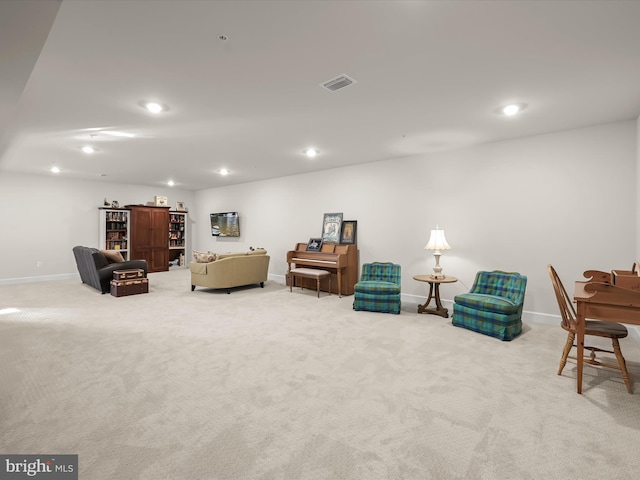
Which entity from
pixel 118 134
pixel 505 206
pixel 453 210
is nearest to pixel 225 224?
pixel 118 134

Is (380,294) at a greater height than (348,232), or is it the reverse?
(348,232)

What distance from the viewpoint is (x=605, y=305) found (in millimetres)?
2451

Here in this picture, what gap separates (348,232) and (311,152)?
1888mm

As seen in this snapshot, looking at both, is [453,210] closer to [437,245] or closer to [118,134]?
[437,245]

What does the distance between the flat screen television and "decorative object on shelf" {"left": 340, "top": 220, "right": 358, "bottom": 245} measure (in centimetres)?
373

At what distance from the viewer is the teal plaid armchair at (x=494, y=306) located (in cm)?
376

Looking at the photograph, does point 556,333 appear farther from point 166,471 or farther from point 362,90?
point 166,471

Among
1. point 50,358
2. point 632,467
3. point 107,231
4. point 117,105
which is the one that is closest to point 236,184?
point 107,231

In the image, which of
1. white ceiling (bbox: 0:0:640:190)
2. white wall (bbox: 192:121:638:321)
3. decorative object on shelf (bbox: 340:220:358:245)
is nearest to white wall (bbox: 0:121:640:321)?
white wall (bbox: 192:121:638:321)

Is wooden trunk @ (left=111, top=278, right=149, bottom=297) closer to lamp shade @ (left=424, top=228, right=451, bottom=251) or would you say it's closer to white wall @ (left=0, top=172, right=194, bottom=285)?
white wall @ (left=0, top=172, right=194, bottom=285)

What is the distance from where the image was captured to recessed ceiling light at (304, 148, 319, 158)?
5452mm

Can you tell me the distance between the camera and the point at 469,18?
204 cm

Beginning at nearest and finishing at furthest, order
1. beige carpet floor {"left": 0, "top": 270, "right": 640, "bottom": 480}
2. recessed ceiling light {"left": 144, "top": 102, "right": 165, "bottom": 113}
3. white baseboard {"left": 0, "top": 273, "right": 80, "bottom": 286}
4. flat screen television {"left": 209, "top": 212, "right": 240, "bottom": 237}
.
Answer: beige carpet floor {"left": 0, "top": 270, "right": 640, "bottom": 480}, recessed ceiling light {"left": 144, "top": 102, "right": 165, "bottom": 113}, white baseboard {"left": 0, "top": 273, "right": 80, "bottom": 286}, flat screen television {"left": 209, "top": 212, "right": 240, "bottom": 237}

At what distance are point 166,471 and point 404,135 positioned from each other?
14.5ft
